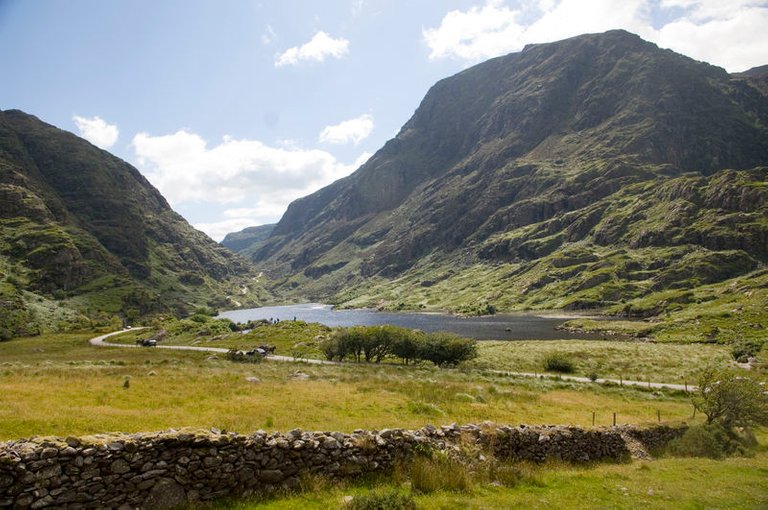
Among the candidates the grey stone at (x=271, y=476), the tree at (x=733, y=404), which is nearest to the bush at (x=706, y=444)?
the tree at (x=733, y=404)

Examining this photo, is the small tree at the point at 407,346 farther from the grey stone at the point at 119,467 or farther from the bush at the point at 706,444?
the grey stone at the point at 119,467

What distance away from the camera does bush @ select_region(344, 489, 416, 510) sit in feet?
39.6

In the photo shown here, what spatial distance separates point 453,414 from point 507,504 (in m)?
16.7

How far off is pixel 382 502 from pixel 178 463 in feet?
20.0

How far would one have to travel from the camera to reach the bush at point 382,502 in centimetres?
1207

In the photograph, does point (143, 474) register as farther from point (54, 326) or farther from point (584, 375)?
point (54, 326)

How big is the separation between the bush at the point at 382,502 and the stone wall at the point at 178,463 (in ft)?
8.26

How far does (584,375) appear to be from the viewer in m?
69.8

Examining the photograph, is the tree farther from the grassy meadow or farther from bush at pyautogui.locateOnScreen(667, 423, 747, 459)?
the grassy meadow

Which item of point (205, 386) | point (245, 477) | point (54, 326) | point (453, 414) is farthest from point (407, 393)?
point (54, 326)

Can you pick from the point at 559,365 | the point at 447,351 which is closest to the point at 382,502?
the point at 447,351

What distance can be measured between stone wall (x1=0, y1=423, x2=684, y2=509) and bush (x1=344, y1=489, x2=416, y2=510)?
8.26ft

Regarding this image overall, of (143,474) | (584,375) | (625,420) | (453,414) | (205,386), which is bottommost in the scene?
(584,375)

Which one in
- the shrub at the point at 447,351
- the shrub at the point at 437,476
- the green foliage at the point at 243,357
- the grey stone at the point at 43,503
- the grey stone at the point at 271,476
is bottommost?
the shrub at the point at 447,351
